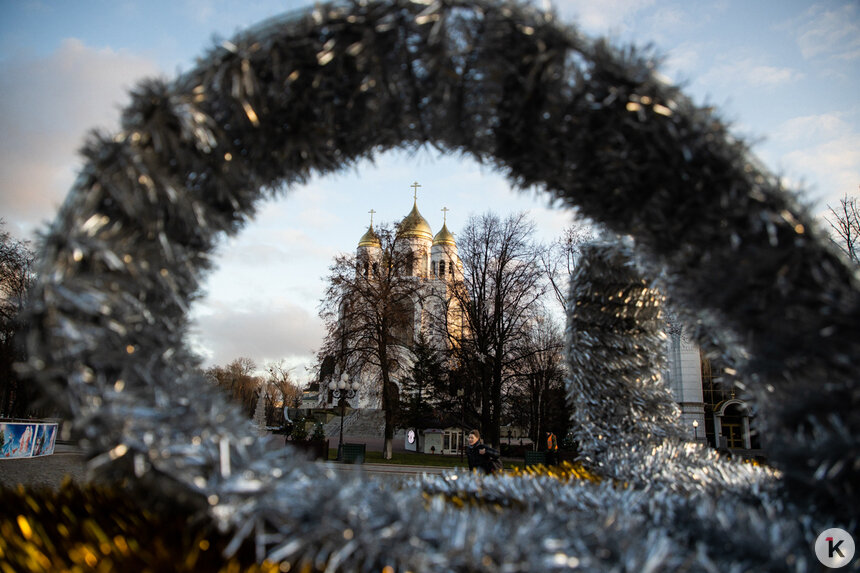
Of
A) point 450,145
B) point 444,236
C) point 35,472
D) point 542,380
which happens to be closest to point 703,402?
point 542,380

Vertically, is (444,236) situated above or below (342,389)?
above

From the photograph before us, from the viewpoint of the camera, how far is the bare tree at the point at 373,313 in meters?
24.4

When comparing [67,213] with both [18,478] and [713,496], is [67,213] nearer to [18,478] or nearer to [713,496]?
[713,496]

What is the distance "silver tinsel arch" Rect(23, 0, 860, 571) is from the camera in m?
→ 1.87

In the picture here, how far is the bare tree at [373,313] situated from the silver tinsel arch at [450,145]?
2173 cm

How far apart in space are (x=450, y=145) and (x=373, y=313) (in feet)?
74.9

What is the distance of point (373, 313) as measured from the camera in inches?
1000

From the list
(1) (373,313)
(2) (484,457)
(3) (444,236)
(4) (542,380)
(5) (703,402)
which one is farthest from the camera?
(3) (444,236)

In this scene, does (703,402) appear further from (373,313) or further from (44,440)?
(44,440)

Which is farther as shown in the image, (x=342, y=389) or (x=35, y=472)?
(x=342, y=389)

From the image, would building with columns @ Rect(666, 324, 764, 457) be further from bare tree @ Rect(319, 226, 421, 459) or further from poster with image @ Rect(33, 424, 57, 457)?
poster with image @ Rect(33, 424, 57, 457)

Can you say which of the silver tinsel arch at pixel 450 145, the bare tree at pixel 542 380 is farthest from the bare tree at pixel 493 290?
the silver tinsel arch at pixel 450 145

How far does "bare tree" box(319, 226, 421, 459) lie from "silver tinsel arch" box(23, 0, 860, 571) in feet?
71.3

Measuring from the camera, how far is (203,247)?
102 inches
